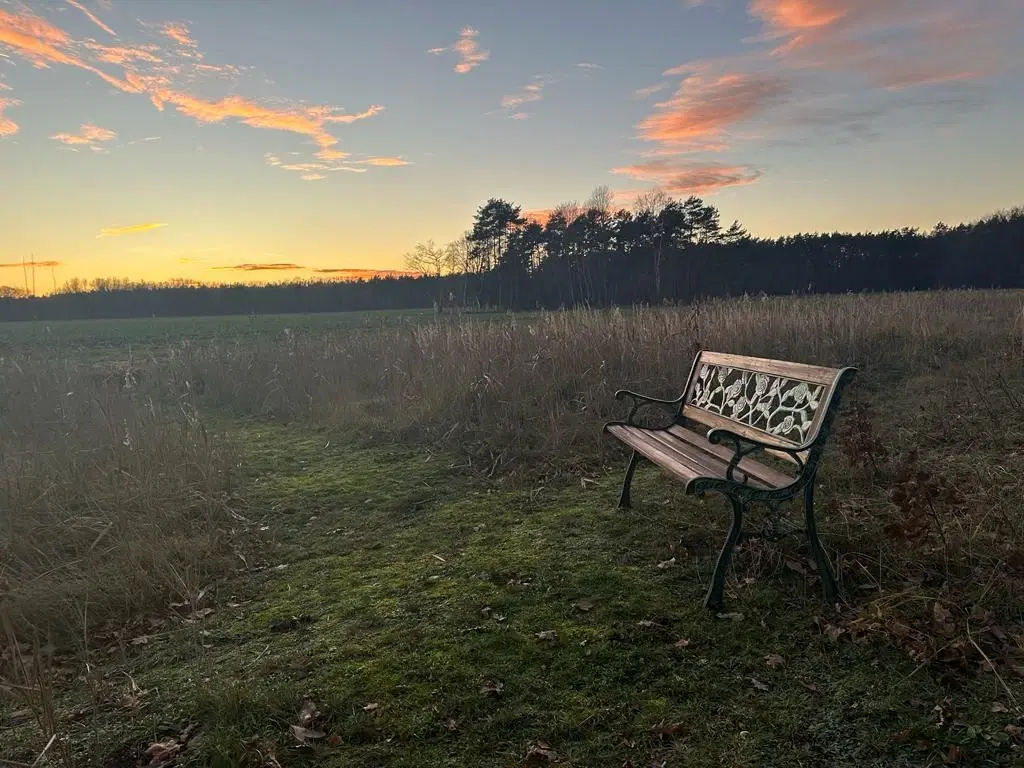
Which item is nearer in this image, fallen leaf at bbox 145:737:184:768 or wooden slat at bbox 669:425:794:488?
fallen leaf at bbox 145:737:184:768

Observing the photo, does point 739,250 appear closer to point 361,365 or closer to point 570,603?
point 361,365

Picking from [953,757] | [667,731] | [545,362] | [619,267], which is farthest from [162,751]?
[619,267]

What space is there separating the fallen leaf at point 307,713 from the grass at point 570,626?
2 centimetres

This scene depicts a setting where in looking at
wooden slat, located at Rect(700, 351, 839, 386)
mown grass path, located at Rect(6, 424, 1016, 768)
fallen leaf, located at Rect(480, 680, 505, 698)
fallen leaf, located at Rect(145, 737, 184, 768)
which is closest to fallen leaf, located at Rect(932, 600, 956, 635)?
mown grass path, located at Rect(6, 424, 1016, 768)

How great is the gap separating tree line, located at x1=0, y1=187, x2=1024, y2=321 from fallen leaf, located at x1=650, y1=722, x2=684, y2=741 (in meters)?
28.7

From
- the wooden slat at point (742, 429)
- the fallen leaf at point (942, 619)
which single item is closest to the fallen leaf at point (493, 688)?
the wooden slat at point (742, 429)

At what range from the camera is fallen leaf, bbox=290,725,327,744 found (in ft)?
7.06

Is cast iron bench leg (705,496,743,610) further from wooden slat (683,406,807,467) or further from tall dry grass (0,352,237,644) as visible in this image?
tall dry grass (0,352,237,644)

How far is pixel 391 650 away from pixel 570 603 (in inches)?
34.8

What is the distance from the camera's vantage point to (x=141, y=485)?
14.7 ft

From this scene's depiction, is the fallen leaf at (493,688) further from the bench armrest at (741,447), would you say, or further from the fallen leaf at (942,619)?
the fallen leaf at (942,619)

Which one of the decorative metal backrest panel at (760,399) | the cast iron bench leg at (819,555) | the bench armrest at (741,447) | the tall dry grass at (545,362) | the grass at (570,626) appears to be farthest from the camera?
the tall dry grass at (545,362)

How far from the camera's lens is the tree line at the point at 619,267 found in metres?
32.9

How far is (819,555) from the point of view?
290 cm
